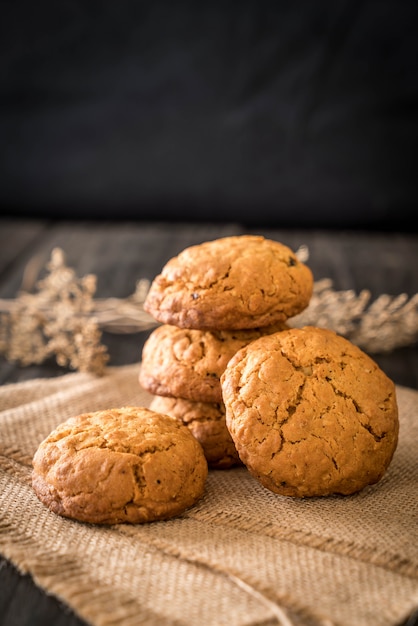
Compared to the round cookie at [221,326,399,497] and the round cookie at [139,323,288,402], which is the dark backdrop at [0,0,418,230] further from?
the round cookie at [221,326,399,497]

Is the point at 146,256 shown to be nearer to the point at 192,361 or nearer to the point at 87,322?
the point at 87,322

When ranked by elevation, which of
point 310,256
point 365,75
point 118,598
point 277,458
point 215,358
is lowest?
point 118,598

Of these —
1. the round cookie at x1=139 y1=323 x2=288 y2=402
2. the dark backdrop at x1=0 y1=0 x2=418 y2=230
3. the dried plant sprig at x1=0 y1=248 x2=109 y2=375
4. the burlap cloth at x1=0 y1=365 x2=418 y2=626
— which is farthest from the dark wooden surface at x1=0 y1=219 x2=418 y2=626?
the burlap cloth at x1=0 y1=365 x2=418 y2=626

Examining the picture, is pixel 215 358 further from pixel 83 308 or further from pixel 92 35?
pixel 92 35

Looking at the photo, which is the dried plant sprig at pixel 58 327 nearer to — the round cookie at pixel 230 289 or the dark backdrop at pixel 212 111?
the round cookie at pixel 230 289

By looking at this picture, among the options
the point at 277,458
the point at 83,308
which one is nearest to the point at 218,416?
the point at 277,458

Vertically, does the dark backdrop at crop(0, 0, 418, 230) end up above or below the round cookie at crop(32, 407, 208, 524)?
above

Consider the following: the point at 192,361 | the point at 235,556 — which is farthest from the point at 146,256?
the point at 235,556
